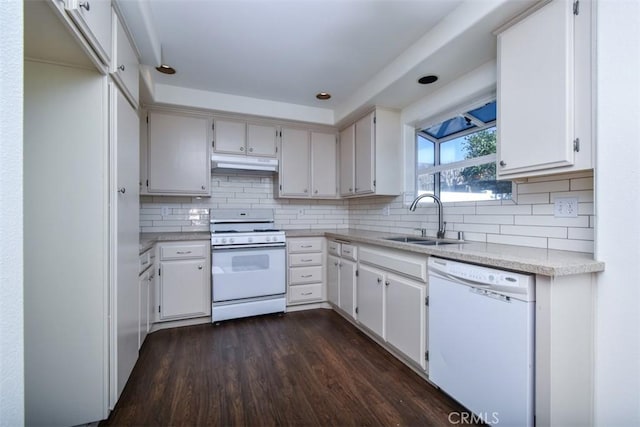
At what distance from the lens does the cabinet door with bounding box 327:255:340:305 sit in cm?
303

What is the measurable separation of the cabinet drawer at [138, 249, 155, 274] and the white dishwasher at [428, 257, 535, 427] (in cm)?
201

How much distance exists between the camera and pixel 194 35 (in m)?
2.04

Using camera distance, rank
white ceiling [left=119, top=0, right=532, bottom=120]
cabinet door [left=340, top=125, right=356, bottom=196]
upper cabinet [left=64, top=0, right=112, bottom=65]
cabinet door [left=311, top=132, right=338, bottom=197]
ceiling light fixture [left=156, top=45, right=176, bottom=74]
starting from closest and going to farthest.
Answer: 1. upper cabinet [left=64, top=0, right=112, bottom=65]
2. white ceiling [left=119, top=0, right=532, bottom=120]
3. ceiling light fixture [left=156, top=45, right=176, bottom=74]
4. cabinet door [left=340, top=125, right=356, bottom=196]
5. cabinet door [left=311, top=132, right=338, bottom=197]

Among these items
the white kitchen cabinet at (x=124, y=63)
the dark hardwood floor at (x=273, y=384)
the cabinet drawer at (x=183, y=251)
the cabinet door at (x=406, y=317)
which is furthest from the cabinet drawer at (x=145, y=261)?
the cabinet door at (x=406, y=317)

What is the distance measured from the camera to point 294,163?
11.3 feet

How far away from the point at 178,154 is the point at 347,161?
5.99ft

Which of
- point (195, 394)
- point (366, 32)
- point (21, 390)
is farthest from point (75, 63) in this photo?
point (195, 394)

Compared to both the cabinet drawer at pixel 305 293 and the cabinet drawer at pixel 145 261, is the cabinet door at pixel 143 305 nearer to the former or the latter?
the cabinet drawer at pixel 145 261

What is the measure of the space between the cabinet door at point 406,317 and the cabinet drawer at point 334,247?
0.84 metres

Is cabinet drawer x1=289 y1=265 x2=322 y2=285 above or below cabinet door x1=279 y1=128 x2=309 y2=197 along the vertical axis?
below

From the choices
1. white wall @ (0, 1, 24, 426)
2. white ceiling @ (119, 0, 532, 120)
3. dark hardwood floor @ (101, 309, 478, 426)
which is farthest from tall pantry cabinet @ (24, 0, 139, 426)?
white wall @ (0, 1, 24, 426)

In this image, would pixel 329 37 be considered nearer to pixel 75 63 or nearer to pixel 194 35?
pixel 194 35

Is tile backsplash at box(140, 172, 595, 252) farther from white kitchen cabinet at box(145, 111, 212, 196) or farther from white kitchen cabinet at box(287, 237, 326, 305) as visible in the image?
white kitchen cabinet at box(287, 237, 326, 305)

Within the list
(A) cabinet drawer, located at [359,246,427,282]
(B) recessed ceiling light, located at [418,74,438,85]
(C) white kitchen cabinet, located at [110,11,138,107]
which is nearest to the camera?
(C) white kitchen cabinet, located at [110,11,138,107]
